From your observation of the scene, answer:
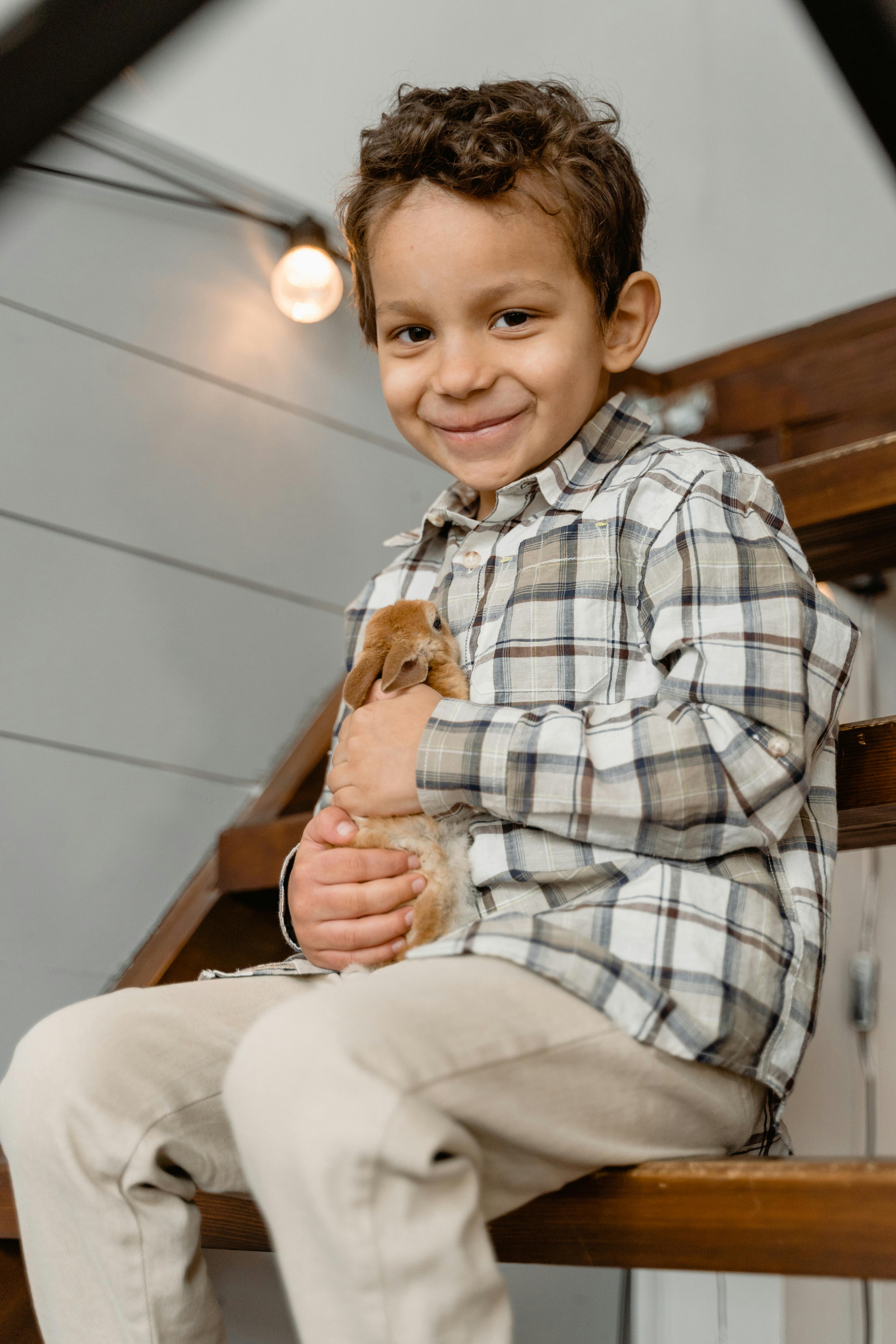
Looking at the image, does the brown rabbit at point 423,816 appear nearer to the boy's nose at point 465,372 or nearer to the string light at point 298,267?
the boy's nose at point 465,372

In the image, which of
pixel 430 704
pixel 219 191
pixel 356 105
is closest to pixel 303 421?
pixel 219 191

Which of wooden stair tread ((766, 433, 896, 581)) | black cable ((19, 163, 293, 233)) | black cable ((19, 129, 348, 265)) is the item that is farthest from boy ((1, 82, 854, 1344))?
black cable ((19, 163, 293, 233))

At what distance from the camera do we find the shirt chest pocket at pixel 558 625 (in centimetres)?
89

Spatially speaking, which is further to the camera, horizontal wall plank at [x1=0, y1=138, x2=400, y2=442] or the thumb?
horizontal wall plank at [x1=0, y1=138, x2=400, y2=442]

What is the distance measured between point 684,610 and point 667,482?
147 millimetres

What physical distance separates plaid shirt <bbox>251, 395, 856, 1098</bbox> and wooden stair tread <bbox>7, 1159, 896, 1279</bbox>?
84mm

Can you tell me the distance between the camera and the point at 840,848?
3.40 ft

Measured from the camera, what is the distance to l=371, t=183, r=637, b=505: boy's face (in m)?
0.95

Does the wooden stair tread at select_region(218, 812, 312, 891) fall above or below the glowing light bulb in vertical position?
below

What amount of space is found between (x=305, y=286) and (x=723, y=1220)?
1556mm

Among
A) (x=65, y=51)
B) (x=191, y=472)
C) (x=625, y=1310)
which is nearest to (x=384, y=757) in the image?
(x=65, y=51)

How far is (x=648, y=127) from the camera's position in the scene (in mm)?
2232

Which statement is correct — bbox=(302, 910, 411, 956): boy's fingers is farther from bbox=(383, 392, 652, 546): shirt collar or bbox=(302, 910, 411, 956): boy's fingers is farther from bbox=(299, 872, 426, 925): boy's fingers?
bbox=(383, 392, 652, 546): shirt collar

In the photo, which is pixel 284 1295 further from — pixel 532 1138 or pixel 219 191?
pixel 219 191
